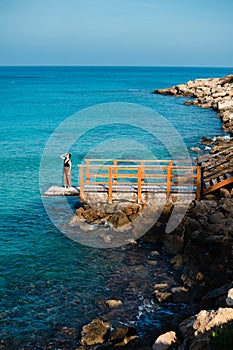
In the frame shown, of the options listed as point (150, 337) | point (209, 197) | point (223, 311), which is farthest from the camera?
point (209, 197)

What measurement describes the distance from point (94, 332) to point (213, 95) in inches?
2772

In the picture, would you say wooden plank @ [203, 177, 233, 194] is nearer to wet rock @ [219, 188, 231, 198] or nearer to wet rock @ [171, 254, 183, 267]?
wet rock @ [219, 188, 231, 198]

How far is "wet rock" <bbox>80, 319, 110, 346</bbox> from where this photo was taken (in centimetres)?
1261

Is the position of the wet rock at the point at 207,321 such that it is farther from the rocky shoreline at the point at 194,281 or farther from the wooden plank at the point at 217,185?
the wooden plank at the point at 217,185

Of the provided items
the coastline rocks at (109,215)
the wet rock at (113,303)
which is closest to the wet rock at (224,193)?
the coastline rocks at (109,215)

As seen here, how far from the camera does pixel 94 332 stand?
1292 cm

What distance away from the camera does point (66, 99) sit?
300ft

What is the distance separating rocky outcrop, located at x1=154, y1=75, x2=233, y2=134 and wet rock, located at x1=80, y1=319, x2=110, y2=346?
35.2 meters

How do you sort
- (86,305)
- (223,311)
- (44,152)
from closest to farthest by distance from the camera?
(223,311) < (86,305) < (44,152)

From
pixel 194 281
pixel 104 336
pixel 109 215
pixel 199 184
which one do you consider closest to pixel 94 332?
pixel 104 336

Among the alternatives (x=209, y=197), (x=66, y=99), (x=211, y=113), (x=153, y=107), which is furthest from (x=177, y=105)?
(x=209, y=197)

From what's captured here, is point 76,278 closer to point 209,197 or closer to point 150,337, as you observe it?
point 150,337

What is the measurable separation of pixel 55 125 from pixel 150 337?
4589 cm

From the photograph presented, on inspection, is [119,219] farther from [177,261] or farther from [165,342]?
[165,342]
